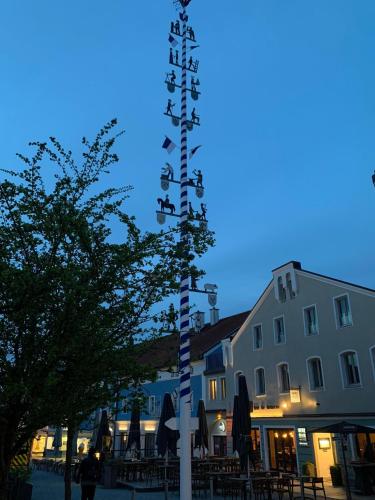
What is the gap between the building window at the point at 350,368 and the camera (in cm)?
1970

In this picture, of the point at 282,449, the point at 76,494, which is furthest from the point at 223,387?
the point at 76,494

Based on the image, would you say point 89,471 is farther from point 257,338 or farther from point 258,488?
point 257,338

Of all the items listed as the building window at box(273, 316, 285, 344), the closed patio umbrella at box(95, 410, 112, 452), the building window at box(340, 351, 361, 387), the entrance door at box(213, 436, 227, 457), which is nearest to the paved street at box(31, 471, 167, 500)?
the closed patio umbrella at box(95, 410, 112, 452)

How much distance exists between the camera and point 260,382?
84.6ft

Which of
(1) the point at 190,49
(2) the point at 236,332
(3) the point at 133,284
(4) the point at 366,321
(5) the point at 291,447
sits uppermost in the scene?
(1) the point at 190,49

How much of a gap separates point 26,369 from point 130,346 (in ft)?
5.26

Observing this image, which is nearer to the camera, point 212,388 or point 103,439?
point 103,439

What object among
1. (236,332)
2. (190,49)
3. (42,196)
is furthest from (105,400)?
(236,332)

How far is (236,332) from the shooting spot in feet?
97.0

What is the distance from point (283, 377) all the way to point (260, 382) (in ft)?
7.05

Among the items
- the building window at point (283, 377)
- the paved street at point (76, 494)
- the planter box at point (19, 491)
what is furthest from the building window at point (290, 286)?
the planter box at point (19, 491)

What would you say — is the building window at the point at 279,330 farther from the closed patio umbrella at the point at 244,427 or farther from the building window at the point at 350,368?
the closed patio umbrella at the point at 244,427

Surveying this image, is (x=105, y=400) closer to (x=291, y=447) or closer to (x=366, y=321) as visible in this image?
(x=366, y=321)

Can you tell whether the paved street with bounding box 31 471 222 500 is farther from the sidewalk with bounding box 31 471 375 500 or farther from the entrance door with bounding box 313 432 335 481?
the entrance door with bounding box 313 432 335 481
